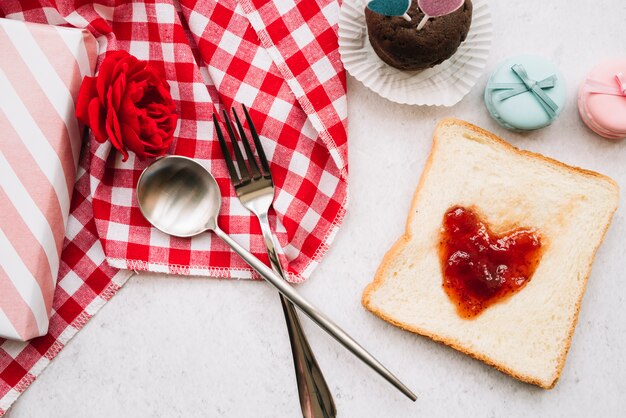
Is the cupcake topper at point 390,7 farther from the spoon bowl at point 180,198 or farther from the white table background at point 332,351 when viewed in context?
the spoon bowl at point 180,198

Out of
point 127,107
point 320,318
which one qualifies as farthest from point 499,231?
point 127,107

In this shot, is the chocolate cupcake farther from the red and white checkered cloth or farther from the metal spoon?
the metal spoon

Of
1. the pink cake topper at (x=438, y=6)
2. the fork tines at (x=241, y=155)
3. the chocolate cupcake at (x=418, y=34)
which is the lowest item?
the fork tines at (x=241, y=155)

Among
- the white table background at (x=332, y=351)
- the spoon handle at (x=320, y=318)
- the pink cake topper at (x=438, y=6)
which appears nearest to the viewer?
the pink cake topper at (x=438, y=6)

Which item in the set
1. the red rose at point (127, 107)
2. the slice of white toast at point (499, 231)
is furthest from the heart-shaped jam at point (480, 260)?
the red rose at point (127, 107)

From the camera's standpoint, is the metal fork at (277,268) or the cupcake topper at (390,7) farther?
the metal fork at (277,268)

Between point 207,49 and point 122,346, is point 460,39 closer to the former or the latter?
point 207,49

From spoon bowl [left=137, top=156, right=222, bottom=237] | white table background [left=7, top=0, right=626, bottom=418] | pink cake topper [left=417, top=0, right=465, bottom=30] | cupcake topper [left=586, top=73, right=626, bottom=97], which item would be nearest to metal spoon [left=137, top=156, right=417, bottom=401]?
spoon bowl [left=137, top=156, right=222, bottom=237]
